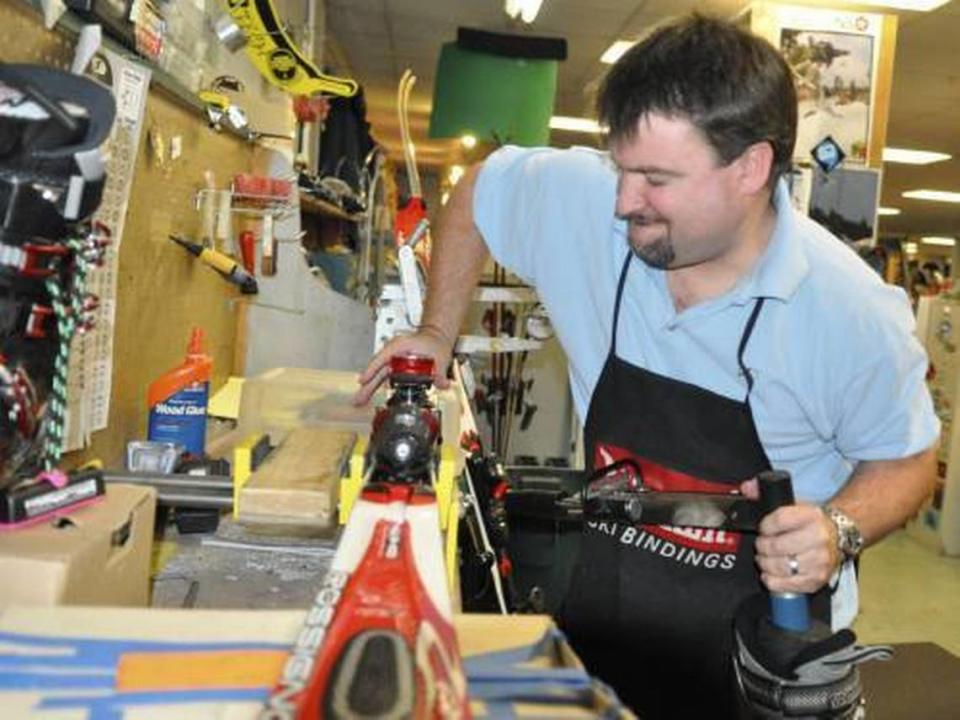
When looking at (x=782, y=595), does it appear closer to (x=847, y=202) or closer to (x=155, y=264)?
(x=155, y=264)

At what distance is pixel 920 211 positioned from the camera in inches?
537

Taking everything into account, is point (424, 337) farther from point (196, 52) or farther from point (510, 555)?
point (510, 555)

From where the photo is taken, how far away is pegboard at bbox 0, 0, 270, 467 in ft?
4.75

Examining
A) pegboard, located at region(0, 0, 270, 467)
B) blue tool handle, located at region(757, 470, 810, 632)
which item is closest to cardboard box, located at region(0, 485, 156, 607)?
pegboard, located at region(0, 0, 270, 467)

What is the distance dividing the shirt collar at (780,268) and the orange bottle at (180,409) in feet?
2.99

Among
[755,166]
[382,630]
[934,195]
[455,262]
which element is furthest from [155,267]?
[934,195]

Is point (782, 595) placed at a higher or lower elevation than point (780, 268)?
lower

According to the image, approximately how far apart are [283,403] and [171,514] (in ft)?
1.42

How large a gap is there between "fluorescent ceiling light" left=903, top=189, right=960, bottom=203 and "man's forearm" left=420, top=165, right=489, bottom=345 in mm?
11569

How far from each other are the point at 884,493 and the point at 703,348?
1.05 ft

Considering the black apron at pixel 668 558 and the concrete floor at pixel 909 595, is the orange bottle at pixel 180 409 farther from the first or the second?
the concrete floor at pixel 909 595

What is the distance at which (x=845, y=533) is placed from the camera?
3.67 ft

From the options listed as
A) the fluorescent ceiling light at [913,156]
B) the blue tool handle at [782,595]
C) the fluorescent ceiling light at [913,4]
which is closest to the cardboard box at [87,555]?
the blue tool handle at [782,595]

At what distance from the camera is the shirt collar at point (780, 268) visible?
1246 millimetres
